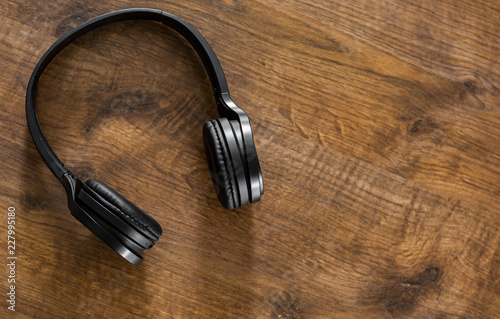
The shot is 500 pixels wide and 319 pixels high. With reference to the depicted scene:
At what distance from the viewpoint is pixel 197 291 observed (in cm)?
103

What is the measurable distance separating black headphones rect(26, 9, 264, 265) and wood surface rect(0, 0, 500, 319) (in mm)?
97

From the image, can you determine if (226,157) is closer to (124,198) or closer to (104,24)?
(124,198)

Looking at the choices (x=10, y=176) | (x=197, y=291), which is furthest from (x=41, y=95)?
(x=197, y=291)

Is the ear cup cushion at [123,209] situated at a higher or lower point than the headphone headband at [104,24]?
lower

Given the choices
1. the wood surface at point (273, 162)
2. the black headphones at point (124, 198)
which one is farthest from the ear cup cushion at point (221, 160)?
the wood surface at point (273, 162)

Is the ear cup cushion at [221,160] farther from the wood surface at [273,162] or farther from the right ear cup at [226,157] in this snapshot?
the wood surface at [273,162]

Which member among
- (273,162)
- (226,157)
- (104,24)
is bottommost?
(273,162)

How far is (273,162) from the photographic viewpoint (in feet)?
3.53

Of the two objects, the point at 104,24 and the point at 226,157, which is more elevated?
the point at 104,24

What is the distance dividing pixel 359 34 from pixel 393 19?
0.36ft

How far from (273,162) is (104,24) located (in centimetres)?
57

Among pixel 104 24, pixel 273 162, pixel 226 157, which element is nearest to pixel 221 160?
pixel 226 157

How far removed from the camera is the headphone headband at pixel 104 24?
3.08 feet

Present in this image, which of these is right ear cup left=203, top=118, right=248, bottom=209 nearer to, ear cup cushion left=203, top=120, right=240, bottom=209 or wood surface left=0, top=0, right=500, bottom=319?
ear cup cushion left=203, top=120, right=240, bottom=209
